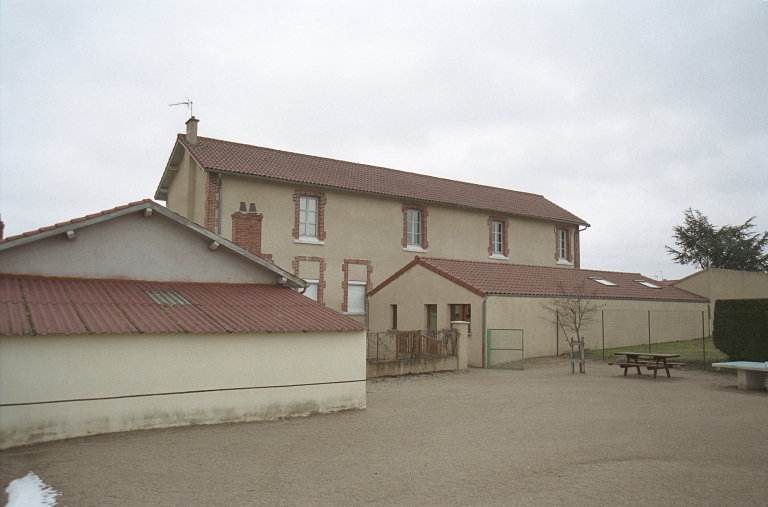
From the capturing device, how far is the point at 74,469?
7285 mm

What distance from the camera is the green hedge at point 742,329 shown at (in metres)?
16.9

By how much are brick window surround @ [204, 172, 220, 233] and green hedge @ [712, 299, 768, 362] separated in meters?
16.0

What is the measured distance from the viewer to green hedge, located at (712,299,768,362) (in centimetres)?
1689

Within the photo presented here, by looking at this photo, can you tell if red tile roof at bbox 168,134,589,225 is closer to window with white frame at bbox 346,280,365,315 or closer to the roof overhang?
the roof overhang

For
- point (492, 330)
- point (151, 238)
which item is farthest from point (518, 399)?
point (151, 238)

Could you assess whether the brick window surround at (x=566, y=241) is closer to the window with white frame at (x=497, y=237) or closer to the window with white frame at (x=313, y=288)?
the window with white frame at (x=497, y=237)

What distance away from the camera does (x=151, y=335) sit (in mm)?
9805

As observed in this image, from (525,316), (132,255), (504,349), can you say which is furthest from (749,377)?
(132,255)

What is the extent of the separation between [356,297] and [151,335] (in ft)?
47.9

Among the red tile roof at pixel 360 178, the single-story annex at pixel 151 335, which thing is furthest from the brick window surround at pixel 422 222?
the single-story annex at pixel 151 335

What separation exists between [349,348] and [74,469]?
223 inches

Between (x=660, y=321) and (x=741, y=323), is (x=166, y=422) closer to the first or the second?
(x=741, y=323)

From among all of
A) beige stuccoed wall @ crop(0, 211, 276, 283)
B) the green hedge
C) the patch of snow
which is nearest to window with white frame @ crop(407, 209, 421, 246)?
the green hedge

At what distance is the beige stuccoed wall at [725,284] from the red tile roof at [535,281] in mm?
748
